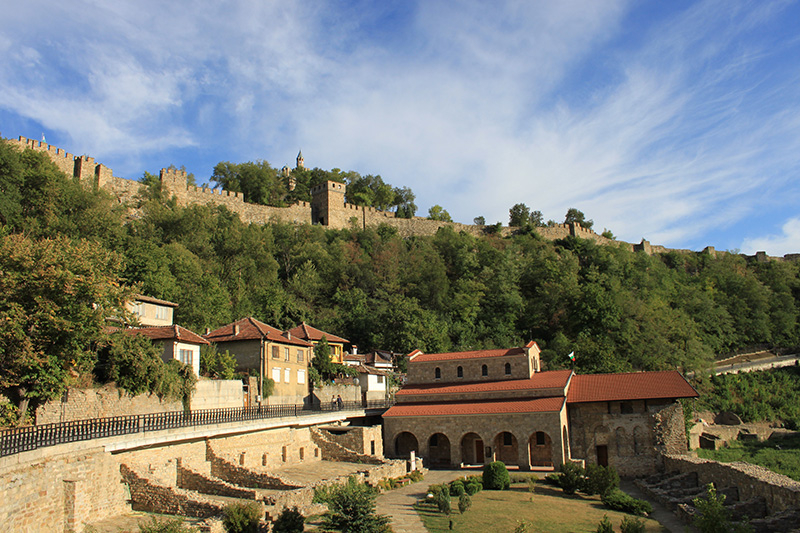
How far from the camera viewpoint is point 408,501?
2316 cm

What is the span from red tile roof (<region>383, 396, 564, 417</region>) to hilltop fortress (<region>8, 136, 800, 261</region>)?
33.2 m

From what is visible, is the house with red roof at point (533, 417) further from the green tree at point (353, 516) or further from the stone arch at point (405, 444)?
the green tree at point (353, 516)

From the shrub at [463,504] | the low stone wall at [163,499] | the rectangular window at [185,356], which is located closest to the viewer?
the low stone wall at [163,499]

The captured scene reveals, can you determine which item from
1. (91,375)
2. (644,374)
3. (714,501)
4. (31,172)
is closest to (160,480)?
(91,375)

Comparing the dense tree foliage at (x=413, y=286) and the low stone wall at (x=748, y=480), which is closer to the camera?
the low stone wall at (x=748, y=480)

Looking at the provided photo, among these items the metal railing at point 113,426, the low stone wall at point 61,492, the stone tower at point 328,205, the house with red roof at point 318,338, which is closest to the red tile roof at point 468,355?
the house with red roof at point 318,338

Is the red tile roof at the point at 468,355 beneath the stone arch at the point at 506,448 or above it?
above

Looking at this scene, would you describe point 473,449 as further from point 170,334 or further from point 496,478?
point 170,334

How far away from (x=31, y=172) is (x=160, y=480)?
109 ft

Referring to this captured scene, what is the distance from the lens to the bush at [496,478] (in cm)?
2572

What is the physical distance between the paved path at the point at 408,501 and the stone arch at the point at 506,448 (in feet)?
9.28

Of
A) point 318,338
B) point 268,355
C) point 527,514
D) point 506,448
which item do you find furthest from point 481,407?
point 318,338

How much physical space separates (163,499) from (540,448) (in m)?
21.2

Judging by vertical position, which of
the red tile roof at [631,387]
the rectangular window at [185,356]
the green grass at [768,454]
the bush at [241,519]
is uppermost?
the rectangular window at [185,356]
